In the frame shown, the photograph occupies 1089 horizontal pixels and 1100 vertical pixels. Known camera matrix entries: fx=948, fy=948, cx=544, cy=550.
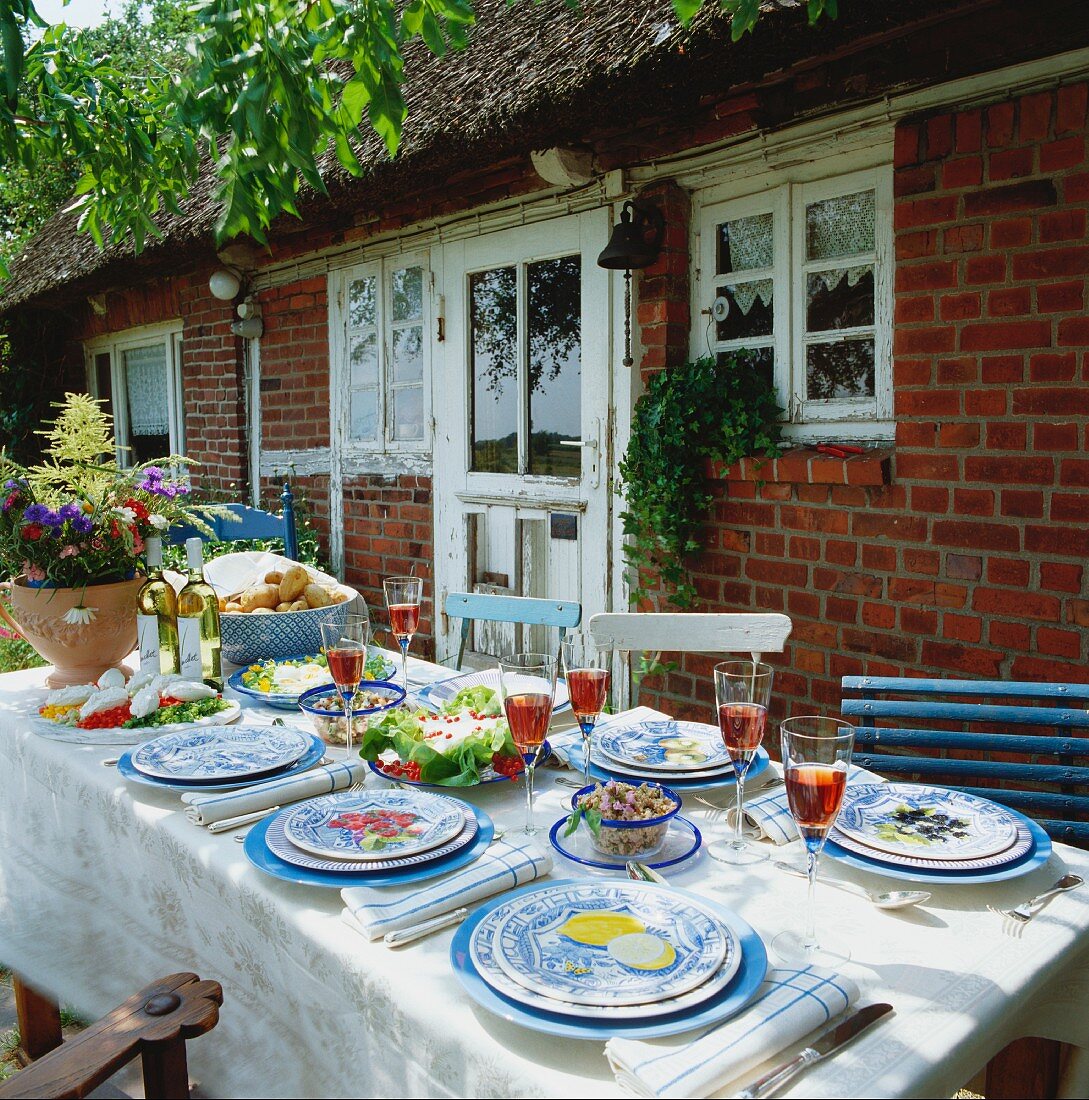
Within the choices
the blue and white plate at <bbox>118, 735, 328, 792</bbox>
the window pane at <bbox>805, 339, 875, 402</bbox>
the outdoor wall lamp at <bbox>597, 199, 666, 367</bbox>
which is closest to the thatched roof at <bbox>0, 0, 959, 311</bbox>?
the outdoor wall lamp at <bbox>597, 199, 666, 367</bbox>

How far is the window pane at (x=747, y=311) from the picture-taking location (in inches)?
120

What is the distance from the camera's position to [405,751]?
1.49 metres

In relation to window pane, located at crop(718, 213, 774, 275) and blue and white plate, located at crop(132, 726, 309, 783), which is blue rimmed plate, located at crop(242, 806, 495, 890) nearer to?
blue and white plate, located at crop(132, 726, 309, 783)

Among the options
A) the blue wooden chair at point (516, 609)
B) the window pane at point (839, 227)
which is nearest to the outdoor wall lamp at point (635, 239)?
the window pane at point (839, 227)

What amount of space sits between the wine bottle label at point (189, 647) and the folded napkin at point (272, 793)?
22.8 inches

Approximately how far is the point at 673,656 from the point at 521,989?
7.95 ft

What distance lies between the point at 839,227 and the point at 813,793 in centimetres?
228

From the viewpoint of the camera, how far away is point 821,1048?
0.85m

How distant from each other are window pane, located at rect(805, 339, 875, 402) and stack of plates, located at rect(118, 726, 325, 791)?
1927 millimetres

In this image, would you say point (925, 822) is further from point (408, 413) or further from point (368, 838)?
point (408, 413)

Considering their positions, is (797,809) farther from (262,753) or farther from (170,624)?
(170,624)

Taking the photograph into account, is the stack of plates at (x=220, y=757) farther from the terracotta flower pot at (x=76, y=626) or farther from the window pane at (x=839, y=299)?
the window pane at (x=839, y=299)

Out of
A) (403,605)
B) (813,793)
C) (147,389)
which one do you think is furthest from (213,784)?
(147,389)

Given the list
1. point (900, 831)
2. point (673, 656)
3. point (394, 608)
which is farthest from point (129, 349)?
point (900, 831)
